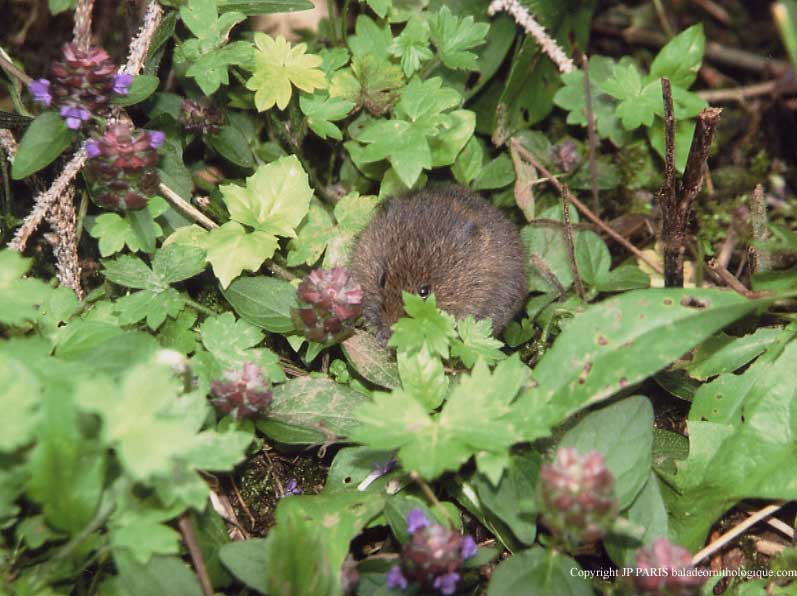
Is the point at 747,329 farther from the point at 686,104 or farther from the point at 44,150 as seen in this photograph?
the point at 44,150

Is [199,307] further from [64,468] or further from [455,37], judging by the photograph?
[455,37]

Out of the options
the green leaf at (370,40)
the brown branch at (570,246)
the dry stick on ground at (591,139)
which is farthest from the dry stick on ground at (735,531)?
the green leaf at (370,40)

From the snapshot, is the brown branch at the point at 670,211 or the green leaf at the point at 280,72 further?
the green leaf at the point at 280,72

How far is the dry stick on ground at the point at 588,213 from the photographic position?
3830 millimetres

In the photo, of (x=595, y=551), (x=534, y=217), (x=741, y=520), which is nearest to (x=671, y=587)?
(x=595, y=551)

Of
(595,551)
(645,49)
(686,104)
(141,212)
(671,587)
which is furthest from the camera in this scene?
(645,49)

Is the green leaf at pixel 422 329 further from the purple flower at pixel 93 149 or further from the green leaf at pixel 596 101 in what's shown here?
the green leaf at pixel 596 101

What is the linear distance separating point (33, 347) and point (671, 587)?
1.99 meters

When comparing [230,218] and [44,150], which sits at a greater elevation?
[44,150]

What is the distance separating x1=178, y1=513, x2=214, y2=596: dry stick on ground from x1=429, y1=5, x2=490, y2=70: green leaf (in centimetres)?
227

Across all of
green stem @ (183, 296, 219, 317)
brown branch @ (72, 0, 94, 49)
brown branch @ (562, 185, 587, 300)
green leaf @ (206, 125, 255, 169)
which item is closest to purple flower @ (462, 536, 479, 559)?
green stem @ (183, 296, 219, 317)

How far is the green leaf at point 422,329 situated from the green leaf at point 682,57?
188 centimetres

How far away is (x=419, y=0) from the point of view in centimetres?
395

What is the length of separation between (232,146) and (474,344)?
1.45 m
